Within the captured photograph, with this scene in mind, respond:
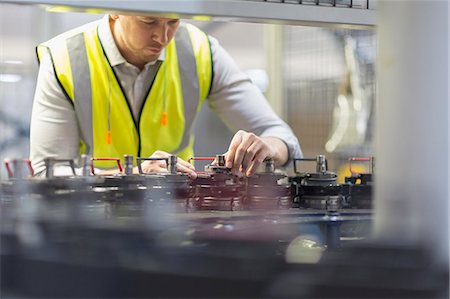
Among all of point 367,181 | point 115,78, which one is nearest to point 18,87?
point 115,78

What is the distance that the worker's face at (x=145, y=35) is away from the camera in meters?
1.10

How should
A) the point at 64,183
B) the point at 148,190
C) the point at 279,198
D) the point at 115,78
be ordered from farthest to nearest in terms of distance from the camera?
the point at 115,78 < the point at 279,198 < the point at 148,190 < the point at 64,183

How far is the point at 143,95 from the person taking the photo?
4.23 feet

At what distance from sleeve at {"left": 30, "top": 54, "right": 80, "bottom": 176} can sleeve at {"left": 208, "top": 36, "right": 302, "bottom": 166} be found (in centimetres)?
34

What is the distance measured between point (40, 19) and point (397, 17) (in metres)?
0.60

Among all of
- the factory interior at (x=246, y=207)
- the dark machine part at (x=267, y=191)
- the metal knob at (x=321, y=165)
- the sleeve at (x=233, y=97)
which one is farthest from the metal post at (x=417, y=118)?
the sleeve at (x=233, y=97)

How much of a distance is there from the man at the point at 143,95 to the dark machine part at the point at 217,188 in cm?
2

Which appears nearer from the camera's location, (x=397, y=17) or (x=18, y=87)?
(x=397, y=17)

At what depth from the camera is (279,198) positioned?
98 cm

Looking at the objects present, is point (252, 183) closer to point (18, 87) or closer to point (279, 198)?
point (279, 198)

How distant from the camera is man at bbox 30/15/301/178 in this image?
1.11 metres

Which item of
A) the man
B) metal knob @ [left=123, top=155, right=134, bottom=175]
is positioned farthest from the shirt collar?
metal knob @ [left=123, top=155, right=134, bottom=175]

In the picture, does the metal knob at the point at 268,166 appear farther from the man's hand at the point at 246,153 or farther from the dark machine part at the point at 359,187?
the dark machine part at the point at 359,187

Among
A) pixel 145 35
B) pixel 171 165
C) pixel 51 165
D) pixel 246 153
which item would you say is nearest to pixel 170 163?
pixel 171 165
